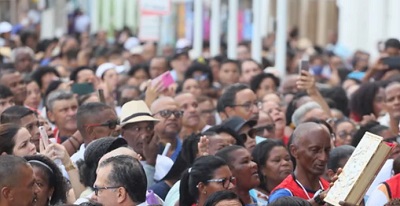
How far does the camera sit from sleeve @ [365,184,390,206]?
1035cm

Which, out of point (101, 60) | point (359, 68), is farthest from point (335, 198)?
point (101, 60)

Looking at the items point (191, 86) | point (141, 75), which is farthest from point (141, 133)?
point (141, 75)

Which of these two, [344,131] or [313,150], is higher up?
[313,150]

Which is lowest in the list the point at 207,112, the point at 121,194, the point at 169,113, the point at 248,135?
the point at 207,112

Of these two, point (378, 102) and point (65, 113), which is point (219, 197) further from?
point (378, 102)

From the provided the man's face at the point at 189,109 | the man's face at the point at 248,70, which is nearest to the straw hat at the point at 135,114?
the man's face at the point at 189,109

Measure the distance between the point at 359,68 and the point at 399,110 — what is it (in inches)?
353

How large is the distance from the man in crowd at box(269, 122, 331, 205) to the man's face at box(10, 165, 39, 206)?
221 cm

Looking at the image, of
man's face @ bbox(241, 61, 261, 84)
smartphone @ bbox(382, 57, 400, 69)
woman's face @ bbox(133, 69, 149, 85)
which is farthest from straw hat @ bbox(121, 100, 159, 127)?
woman's face @ bbox(133, 69, 149, 85)

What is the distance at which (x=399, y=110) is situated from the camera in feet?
48.8

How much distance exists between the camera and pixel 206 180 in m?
10.9

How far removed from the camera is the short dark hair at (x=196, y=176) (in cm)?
→ 1089

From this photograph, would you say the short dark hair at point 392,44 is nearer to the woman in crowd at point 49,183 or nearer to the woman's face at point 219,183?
the woman's face at point 219,183

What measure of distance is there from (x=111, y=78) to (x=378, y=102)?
14.8 ft
